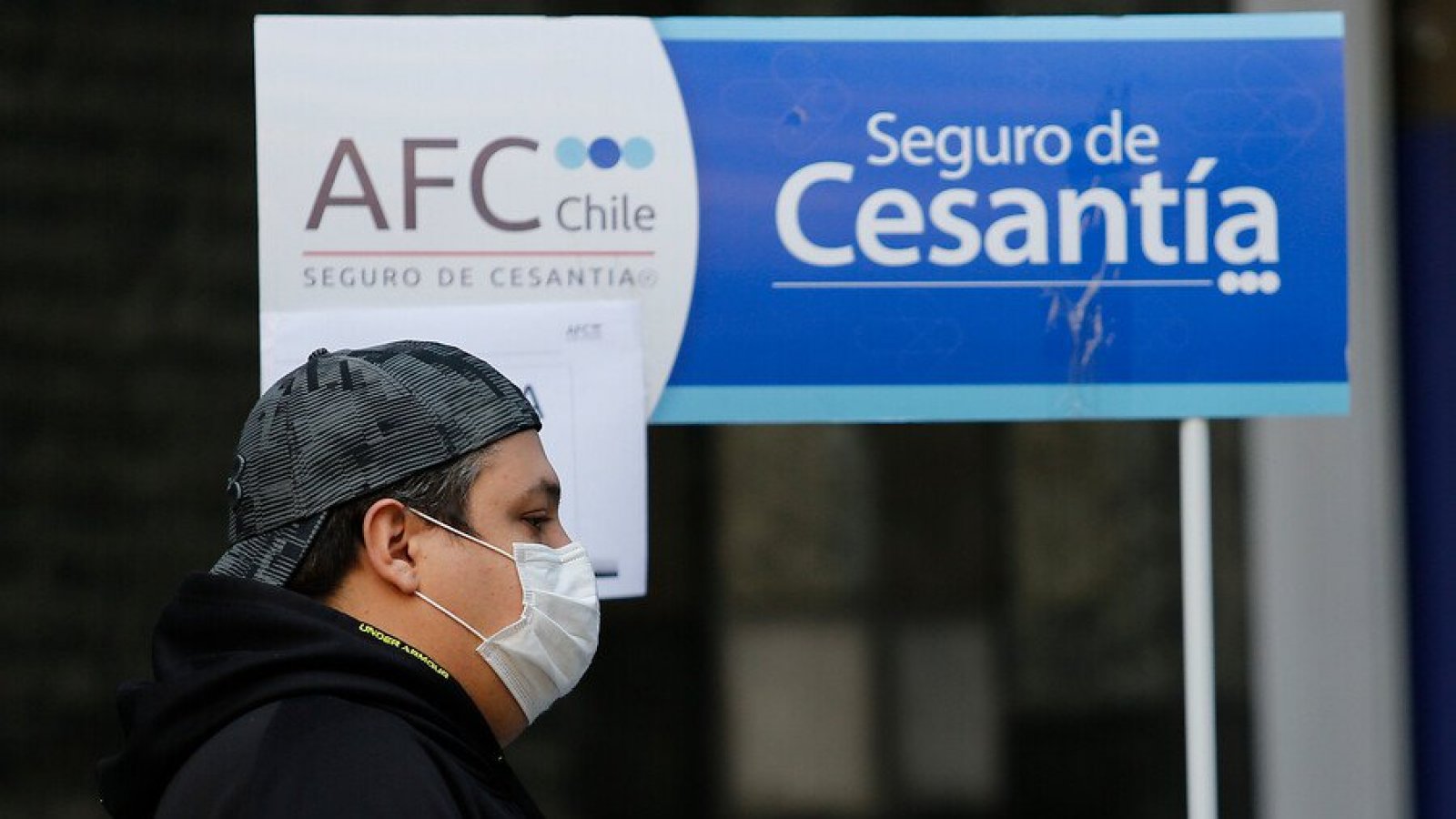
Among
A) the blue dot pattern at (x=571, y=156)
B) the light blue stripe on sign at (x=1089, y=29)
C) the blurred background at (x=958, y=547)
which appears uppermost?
the light blue stripe on sign at (x=1089, y=29)

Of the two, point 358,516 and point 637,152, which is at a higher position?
point 637,152

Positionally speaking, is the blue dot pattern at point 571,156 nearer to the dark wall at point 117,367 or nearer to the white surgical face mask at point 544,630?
the white surgical face mask at point 544,630

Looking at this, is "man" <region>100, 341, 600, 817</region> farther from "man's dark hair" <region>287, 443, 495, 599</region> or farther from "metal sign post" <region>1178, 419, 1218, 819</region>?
"metal sign post" <region>1178, 419, 1218, 819</region>

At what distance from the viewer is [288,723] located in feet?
5.07

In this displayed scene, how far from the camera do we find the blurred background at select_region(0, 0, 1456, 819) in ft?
12.9

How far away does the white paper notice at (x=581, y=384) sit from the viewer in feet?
7.89

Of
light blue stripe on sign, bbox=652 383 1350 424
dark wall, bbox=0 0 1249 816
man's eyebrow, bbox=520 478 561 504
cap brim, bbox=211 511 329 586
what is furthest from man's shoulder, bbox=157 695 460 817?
dark wall, bbox=0 0 1249 816

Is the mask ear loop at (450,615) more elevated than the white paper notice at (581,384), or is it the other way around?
the white paper notice at (581,384)

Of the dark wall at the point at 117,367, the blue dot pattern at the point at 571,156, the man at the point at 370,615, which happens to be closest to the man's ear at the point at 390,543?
the man at the point at 370,615

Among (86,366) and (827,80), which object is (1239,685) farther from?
(86,366)

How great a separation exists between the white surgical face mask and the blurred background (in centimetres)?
212

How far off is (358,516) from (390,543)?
1.7 inches

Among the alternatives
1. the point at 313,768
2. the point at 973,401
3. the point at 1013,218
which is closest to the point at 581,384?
the point at 973,401

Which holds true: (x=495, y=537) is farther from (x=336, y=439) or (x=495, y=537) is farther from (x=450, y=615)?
(x=336, y=439)
